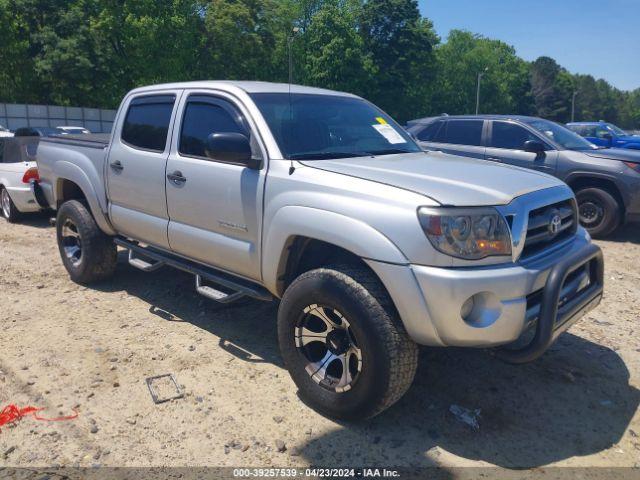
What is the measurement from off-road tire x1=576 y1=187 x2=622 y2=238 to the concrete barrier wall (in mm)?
25647

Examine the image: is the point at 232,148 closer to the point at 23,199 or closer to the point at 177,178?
the point at 177,178

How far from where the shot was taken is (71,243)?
584 centimetres

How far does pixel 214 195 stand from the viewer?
388 cm

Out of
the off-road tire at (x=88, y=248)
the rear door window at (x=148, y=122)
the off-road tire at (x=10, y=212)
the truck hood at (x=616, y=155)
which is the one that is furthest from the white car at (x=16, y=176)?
the truck hood at (x=616, y=155)

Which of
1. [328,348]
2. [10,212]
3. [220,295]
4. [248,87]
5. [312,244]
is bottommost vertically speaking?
[10,212]

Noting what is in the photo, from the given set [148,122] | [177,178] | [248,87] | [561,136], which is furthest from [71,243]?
[561,136]

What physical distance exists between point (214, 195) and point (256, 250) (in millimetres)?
551

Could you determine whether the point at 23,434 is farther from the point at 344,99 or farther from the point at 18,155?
the point at 18,155

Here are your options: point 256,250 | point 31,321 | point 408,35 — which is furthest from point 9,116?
point 408,35

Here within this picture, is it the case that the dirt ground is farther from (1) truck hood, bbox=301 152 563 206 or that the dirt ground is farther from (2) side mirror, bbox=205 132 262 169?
(2) side mirror, bbox=205 132 262 169

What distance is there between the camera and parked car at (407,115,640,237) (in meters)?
7.80

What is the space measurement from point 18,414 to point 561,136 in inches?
326

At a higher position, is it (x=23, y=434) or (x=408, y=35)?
(x=408, y=35)

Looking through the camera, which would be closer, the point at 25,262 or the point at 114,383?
the point at 114,383
